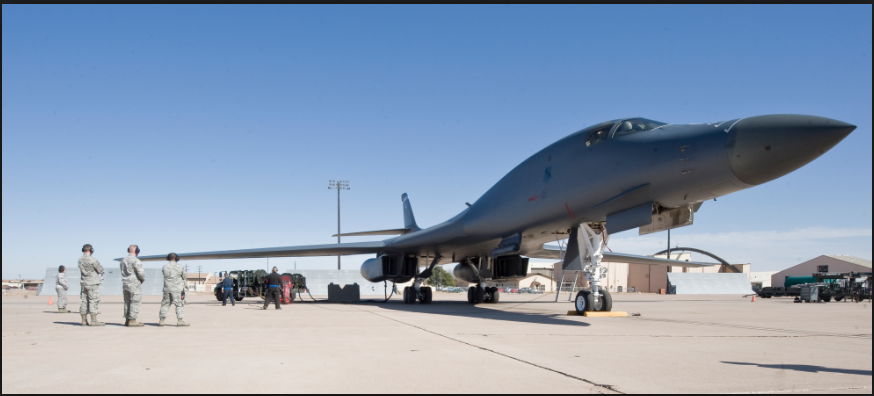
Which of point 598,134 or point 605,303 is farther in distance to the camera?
point 605,303

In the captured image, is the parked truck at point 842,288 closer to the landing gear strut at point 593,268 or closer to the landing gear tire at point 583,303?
the landing gear strut at point 593,268

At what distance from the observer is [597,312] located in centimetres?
1090

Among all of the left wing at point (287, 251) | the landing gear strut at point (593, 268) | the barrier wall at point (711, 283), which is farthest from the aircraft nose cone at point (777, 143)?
the barrier wall at point (711, 283)

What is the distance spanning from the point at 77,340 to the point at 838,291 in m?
27.0

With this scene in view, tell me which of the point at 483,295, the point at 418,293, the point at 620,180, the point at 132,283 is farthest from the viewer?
the point at 483,295

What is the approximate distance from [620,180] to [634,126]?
1.02m

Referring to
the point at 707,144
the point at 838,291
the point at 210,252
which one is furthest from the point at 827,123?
the point at 838,291

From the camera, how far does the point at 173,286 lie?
9.45 meters

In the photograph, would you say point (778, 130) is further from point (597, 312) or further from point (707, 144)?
point (597, 312)

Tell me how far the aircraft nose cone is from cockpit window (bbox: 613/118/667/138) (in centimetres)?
190

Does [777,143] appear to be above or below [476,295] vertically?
above

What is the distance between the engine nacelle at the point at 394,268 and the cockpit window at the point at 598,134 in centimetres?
940

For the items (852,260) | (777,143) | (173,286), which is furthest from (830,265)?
(173,286)

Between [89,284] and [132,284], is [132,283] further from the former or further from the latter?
[89,284]
